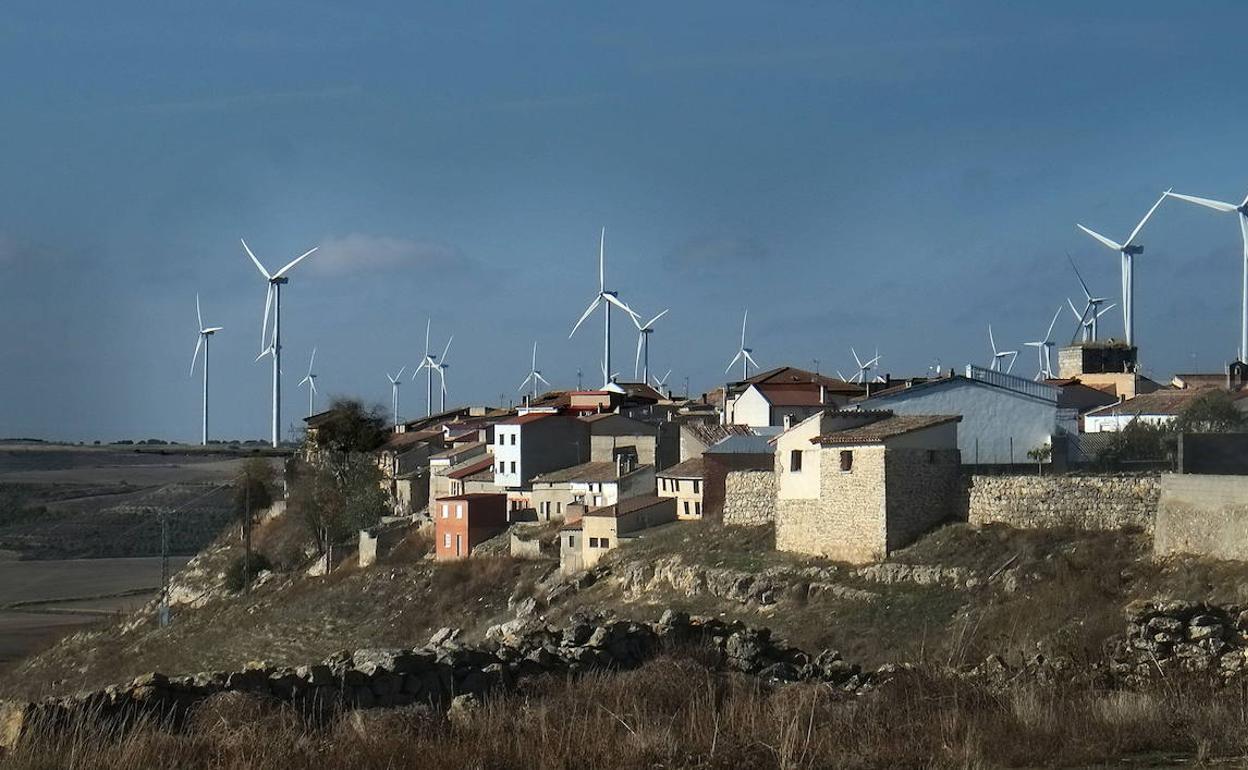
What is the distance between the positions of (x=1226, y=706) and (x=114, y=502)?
127334 mm

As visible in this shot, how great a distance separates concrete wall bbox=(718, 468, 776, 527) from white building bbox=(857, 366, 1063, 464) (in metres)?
4.29

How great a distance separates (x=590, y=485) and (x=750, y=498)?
13.7 metres

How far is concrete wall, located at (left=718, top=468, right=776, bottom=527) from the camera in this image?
A: 48.6m

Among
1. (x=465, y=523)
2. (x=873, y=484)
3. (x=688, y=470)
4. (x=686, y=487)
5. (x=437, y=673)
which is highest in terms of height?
(x=873, y=484)

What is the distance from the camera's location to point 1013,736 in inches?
496

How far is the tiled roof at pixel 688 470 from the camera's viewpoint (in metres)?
55.3

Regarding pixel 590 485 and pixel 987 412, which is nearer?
pixel 987 412

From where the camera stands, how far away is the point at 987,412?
46.3 meters

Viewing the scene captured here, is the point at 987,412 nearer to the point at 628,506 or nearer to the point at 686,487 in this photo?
the point at 686,487

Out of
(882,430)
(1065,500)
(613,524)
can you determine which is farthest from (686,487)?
(1065,500)

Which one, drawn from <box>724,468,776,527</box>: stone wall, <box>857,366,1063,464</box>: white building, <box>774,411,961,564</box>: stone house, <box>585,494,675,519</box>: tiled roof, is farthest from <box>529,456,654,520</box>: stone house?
<box>774,411,961,564</box>: stone house

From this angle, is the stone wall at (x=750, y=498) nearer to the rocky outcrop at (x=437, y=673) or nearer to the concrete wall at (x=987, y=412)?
the concrete wall at (x=987, y=412)

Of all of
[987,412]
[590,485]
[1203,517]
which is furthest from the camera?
[590,485]

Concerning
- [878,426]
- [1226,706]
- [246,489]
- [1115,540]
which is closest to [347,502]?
[246,489]
